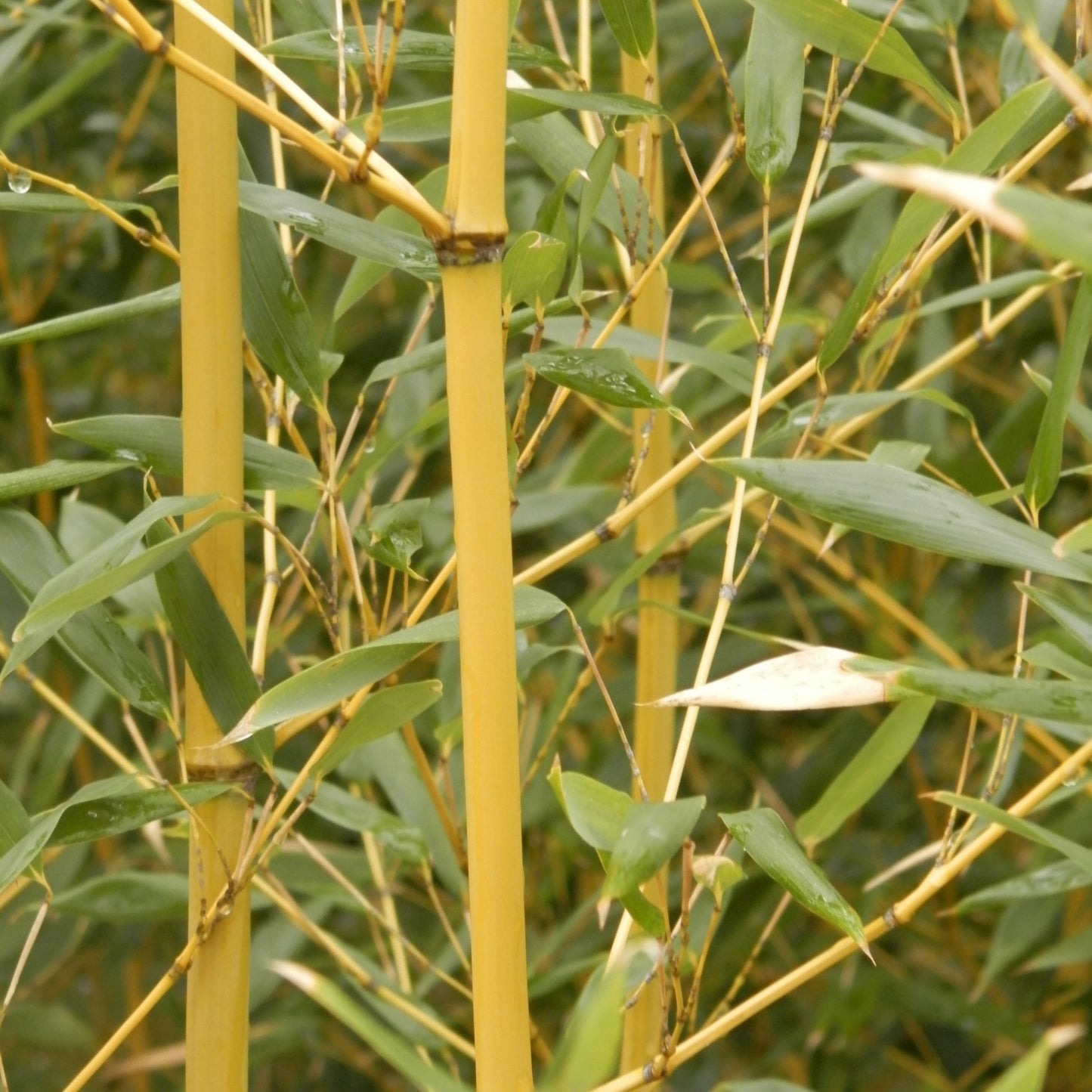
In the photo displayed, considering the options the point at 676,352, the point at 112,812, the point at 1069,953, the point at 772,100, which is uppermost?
the point at 772,100

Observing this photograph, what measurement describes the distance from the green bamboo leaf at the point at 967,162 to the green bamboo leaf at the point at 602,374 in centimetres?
6

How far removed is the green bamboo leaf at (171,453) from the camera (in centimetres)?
47

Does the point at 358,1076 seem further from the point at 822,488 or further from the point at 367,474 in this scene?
the point at 822,488

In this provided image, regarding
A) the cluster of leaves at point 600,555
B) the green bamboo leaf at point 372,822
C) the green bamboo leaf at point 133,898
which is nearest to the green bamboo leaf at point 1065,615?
the cluster of leaves at point 600,555

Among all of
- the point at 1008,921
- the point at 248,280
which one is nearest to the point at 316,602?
the point at 248,280

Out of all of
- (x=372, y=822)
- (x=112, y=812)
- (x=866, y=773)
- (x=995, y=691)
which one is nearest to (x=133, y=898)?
(x=372, y=822)

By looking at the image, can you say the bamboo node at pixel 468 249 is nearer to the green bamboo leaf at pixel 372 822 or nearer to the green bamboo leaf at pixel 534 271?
the green bamboo leaf at pixel 534 271

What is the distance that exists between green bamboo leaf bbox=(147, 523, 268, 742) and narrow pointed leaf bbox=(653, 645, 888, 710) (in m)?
0.16

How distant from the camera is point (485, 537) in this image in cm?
37

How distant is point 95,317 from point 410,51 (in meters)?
0.15

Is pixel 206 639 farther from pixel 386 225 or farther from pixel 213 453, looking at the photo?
pixel 386 225

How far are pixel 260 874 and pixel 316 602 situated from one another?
0.75 ft

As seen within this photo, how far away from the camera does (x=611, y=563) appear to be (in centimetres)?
90

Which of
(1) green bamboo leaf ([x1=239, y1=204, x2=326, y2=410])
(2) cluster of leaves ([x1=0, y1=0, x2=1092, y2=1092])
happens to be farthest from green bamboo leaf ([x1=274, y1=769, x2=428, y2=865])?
(1) green bamboo leaf ([x1=239, y1=204, x2=326, y2=410])
